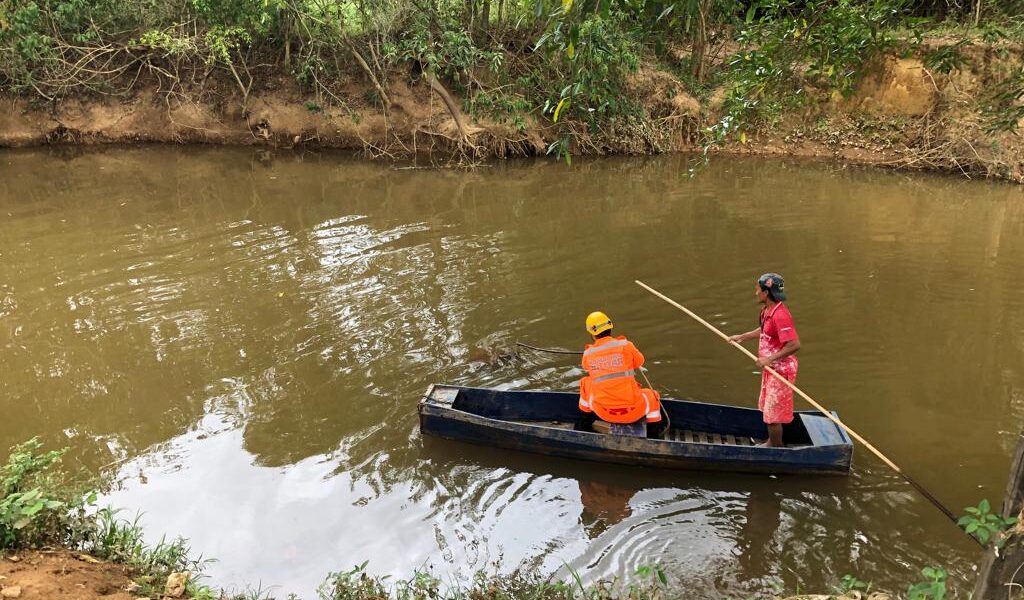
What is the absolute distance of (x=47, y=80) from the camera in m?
18.4

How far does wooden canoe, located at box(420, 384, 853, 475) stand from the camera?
5457 millimetres

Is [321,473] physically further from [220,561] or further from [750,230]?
[750,230]

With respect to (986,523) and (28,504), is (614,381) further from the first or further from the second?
(28,504)

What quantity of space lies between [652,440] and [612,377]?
1.97 feet

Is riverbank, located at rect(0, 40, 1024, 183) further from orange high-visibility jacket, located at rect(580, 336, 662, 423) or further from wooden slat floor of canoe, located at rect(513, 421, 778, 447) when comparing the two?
orange high-visibility jacket, located at rect(580, 336, 662, 423)

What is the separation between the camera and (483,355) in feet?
25.2

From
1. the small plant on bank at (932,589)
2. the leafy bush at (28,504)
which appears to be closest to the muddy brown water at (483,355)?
the leafy bush at (28,504)

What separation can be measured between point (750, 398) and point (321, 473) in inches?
164

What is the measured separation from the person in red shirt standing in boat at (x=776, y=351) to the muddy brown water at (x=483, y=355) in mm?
506

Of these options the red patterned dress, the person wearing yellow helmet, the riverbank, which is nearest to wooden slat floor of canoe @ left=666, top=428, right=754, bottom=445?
the person wearing yellow helmet

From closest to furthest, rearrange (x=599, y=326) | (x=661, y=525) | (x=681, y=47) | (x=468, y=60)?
(x=661, y=525) → (x=599, y=326) → (x=468, y=60) → (x=681, y=47)

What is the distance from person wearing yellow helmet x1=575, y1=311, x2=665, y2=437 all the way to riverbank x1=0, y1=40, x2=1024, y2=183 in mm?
11146

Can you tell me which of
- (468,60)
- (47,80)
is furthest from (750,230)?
(47,80)

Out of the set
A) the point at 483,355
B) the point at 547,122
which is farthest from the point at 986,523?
the point at 547,122
